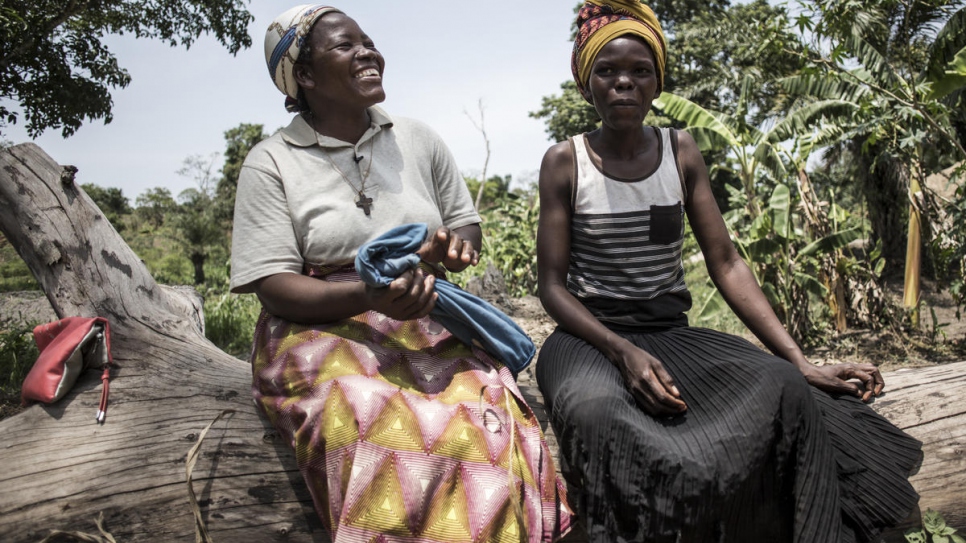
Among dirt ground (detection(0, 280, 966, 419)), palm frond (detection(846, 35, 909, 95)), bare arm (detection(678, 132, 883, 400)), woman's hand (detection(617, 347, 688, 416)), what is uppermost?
palm frond (detection(846, 35, 909, 95))

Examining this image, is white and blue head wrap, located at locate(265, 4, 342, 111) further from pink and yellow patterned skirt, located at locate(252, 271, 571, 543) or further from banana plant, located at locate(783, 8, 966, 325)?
banana plant, located at locate(783, 8, 966, 325)

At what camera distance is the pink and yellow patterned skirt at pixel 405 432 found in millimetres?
1655

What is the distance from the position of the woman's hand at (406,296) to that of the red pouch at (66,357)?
1.13 m

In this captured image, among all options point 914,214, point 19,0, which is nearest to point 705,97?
point 914,214

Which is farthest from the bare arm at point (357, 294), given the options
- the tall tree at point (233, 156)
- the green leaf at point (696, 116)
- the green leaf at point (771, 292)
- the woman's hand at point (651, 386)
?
the tall tree at point (233, 156)

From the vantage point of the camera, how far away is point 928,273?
12.1 meters

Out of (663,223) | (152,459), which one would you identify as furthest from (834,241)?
(152,459)

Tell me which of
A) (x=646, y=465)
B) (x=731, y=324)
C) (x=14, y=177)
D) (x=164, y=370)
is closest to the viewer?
(x=646, y=465)

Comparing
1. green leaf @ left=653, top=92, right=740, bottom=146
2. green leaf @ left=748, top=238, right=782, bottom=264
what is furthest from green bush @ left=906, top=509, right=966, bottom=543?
green leaf @ left=653, top=92, right=740, bottom=146

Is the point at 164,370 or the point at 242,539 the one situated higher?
the point at 164,370

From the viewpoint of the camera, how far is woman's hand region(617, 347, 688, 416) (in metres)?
1.80

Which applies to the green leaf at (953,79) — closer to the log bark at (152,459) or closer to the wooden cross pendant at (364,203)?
the wooden cross pendant at (364,203)

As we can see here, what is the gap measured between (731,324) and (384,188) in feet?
21.7

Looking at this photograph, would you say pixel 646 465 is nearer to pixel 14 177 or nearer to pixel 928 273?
pixel 14 177
